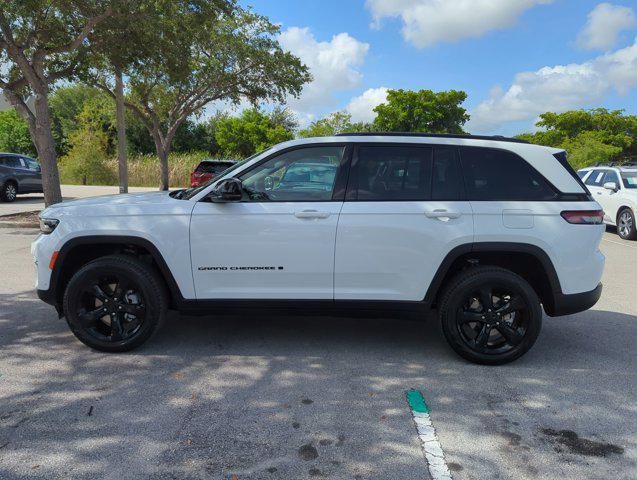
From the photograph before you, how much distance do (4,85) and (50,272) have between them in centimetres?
954

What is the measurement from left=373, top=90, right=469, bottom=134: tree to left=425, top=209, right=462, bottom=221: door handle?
4723 cm

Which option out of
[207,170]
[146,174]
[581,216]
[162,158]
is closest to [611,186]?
[581,216]

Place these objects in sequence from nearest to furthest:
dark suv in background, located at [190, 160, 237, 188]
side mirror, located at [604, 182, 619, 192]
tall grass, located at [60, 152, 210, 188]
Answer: side mirror, located at [604, 182, 619, 192] → dark suv in background, located at [190, 160, 237, 188] → tall grass, located at [60, 152, 210, 188]

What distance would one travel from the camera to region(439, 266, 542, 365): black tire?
151 inches

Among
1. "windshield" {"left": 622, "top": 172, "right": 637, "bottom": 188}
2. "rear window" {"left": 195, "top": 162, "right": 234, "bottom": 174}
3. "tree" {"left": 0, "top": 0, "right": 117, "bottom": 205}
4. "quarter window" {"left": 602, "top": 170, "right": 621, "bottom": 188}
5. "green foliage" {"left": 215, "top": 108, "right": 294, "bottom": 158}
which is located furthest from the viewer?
"green foliage" {"left": 215, "top": 108, "right": 294, "bottom": 158}

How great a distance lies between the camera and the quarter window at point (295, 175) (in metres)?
3.99

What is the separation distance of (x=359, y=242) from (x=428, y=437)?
1520 mm

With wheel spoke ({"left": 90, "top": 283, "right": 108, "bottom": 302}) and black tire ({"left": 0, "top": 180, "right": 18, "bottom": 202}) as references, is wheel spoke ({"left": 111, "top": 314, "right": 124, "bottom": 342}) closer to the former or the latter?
wheel spoke ({"left": 90, "top": 283, "right": 108, "bottom": 302})

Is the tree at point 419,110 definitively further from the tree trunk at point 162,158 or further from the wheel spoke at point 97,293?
the wheel spoke at point 97,293

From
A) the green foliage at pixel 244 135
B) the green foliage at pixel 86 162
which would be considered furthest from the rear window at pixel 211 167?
the green foliage at pixel 244 135

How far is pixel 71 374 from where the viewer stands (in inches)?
145

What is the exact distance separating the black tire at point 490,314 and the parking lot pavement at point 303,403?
6.9 inches

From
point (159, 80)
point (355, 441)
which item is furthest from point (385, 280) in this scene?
point (159, 80)

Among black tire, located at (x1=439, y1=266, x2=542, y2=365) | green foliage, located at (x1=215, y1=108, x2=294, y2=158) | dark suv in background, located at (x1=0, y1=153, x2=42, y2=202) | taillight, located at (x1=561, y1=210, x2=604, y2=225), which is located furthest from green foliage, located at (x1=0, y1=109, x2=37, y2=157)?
taillight, located at (x1=561, y1=210, x2=604, y2=225)
